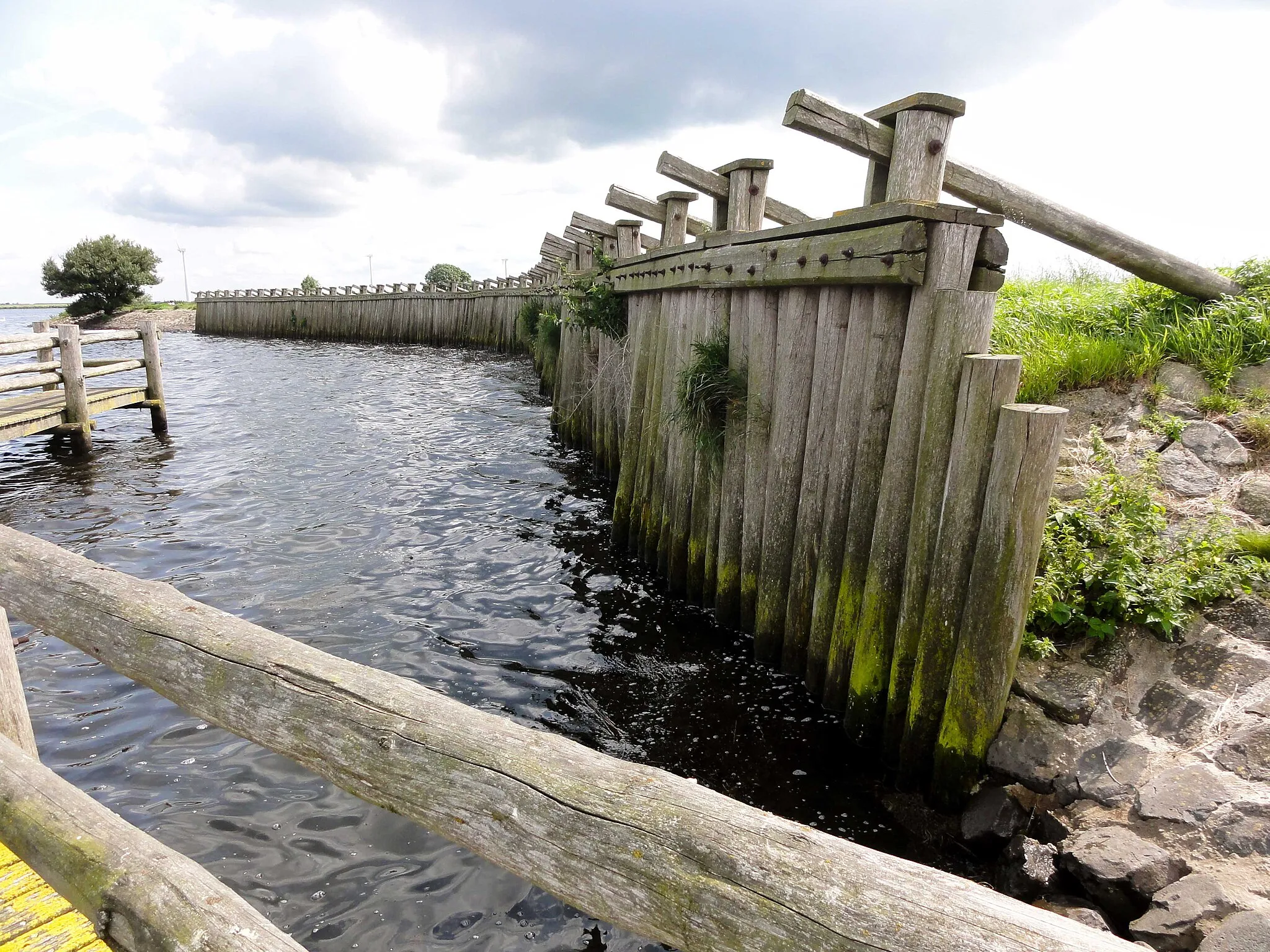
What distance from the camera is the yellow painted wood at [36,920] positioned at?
2.29 meters

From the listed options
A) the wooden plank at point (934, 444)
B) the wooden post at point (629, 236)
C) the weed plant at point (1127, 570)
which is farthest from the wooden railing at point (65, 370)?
the weed plant at point (1127, 570)

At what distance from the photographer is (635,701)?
17.5ft

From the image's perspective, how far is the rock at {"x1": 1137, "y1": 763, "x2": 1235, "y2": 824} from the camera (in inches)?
132

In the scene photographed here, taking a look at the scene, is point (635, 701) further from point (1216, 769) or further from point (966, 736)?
point (1216, 769)

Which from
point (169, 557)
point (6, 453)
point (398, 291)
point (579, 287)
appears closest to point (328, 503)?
point (169, 557)

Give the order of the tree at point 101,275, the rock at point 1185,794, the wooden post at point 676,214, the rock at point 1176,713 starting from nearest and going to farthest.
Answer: the rock at point 1185,794
the rock at point 1176,713
the wooden post at point 676,214
the tree at point 101,275

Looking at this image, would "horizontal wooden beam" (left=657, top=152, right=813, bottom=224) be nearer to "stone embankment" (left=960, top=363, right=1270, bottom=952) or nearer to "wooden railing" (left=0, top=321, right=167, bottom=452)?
"stone embankment" (left=960, top=363, right=1270, bottom=952)

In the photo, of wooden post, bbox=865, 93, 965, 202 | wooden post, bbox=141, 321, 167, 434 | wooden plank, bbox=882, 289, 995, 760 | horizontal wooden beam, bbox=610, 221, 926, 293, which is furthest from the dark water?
wooden post, bbox=865, 93, 965, 202

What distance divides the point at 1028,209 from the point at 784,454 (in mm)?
2486

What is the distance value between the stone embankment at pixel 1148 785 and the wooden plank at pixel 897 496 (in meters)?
0.70

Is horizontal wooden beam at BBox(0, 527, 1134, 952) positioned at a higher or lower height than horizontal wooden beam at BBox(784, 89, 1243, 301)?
lower

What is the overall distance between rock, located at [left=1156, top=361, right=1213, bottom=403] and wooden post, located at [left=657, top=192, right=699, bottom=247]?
14.2 ft

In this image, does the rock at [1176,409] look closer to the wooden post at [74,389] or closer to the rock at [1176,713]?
the rock at [1176,713]

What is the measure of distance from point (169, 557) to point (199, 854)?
5015 millimetres
